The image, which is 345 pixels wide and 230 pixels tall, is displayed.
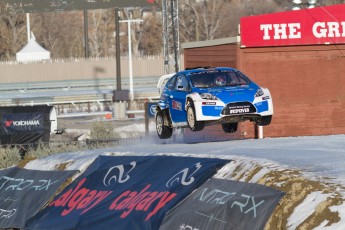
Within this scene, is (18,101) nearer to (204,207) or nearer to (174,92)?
(174,92)

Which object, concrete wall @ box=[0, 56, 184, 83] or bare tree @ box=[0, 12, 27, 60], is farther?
bare tree @ box=[0, 12, 27, 60]

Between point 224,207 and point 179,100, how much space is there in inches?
294

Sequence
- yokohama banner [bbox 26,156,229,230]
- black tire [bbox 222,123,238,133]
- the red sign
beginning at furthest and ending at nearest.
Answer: the red sign
black tire [bbox 222,123,238,133]
yokohama banner [bbox 26,156,229,230]

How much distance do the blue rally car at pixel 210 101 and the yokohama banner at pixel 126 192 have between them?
1.56 meters

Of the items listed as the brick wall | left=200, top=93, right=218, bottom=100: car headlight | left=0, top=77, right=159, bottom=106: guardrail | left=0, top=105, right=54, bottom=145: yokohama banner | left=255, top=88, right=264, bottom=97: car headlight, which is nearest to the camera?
left=200, top=93, right=218, bottom=100: car headlight

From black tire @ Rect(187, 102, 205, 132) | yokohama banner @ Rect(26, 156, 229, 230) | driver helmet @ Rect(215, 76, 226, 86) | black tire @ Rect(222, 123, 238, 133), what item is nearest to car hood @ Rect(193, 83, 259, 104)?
driver helmet @ Rect(215, 76, 226, 86)

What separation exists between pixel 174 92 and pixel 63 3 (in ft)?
46.4

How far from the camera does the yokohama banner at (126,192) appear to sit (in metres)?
17.8

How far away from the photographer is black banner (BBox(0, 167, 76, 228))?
2309 cm

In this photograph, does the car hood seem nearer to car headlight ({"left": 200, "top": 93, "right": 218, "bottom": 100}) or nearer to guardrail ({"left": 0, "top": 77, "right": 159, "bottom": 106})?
car headlight ({"left": 200, "top": 93, "right": 218, "bottom": 100})

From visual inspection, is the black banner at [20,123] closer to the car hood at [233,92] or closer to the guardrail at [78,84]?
the car hood at [233,92]

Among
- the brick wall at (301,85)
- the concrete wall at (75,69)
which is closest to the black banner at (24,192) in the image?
the brick wall at (301,85)

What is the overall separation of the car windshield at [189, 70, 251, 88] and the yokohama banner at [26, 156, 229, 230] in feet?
8.08

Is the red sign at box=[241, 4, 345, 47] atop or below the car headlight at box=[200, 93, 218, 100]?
atop
